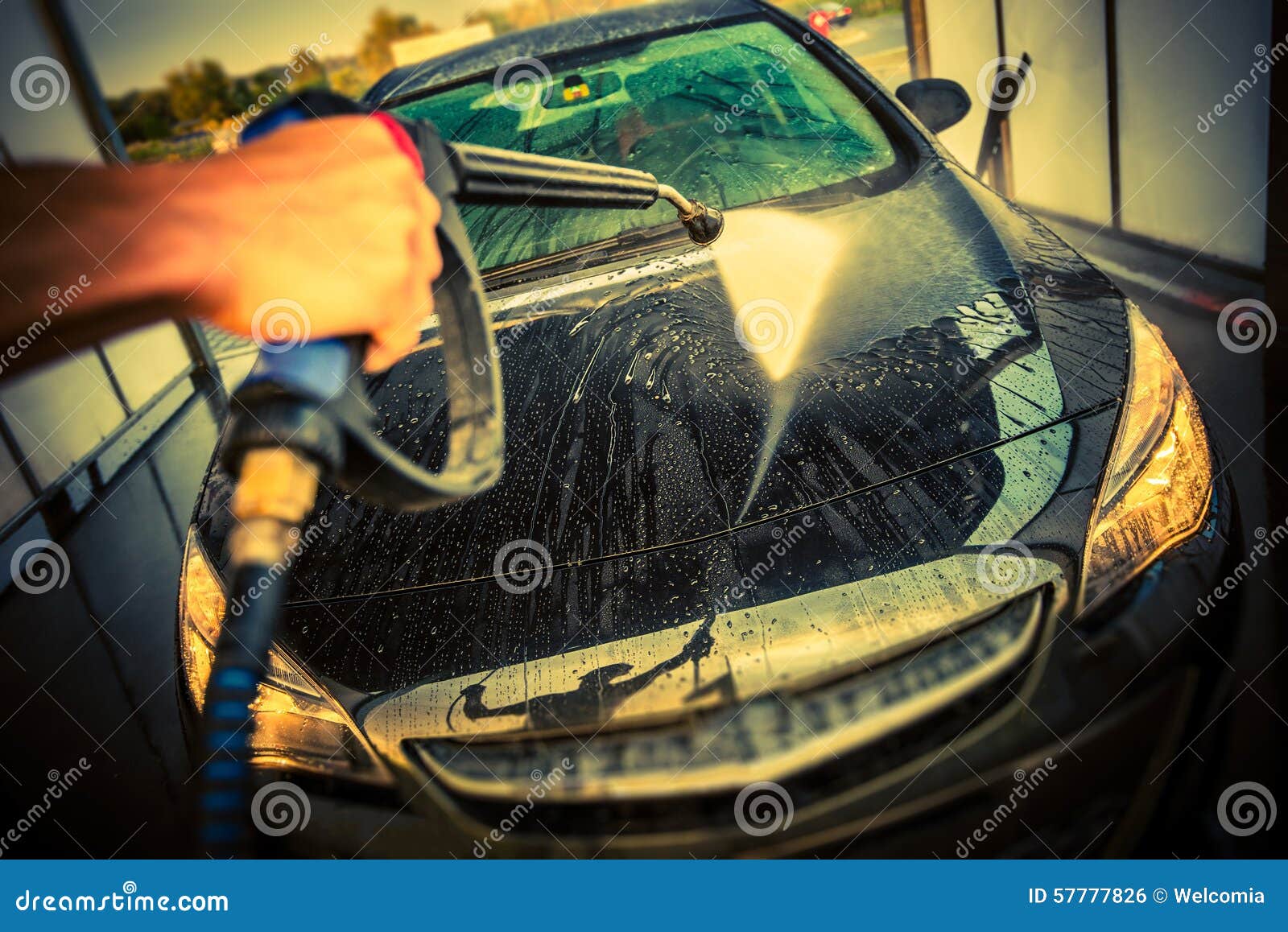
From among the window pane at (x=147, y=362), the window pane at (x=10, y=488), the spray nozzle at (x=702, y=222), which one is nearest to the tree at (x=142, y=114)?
the window pane at (x=147, y=362)

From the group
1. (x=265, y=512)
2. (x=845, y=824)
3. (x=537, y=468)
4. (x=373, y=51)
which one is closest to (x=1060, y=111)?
(x=537, y=468)

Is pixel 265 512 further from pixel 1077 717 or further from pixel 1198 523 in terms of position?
pixel 1198 523

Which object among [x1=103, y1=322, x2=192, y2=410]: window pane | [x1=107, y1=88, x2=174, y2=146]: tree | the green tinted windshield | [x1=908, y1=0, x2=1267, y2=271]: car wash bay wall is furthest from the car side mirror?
[x1=107, y1=88, x2=174, y2=146]: tree

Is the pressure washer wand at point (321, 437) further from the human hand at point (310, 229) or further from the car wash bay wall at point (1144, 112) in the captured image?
the car wash bay wall at point (1144, 112)

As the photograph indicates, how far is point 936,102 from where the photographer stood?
83.7 inches

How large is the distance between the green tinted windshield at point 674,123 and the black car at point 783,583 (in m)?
0.31

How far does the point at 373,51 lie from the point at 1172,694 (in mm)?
22954

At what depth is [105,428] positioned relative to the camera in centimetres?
422

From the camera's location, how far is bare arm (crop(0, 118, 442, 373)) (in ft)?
1.92

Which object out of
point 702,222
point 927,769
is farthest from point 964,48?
point 927,769

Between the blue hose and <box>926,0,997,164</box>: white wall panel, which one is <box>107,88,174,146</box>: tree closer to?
<box>926,0,997,164</box>: white wall panel

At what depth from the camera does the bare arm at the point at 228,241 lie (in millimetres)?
586

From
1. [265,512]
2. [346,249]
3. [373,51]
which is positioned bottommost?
[373,51]

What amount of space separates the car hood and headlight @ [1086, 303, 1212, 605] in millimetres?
34
